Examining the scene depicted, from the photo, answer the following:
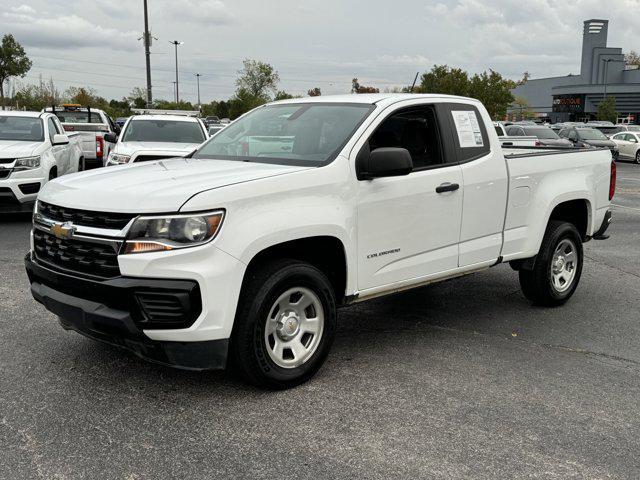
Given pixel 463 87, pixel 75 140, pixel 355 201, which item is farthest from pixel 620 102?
pixel 355 201

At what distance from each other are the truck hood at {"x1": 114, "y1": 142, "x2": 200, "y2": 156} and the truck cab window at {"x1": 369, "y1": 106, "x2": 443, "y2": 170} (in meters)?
6.47

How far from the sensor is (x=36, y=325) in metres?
5.49

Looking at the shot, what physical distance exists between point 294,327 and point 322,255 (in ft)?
1.81

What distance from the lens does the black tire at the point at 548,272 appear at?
6.14 m

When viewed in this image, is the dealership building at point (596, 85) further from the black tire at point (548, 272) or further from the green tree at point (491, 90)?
the black tire at point (548, 272)

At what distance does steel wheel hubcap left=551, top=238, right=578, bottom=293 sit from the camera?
6379 mm

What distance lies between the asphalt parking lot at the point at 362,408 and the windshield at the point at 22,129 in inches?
254

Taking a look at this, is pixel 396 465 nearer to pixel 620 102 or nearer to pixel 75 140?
pixel 75 140

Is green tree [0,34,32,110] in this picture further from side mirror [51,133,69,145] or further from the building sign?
the building sign

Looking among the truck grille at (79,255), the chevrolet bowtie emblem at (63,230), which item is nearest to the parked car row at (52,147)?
the truck grille at (79,255)

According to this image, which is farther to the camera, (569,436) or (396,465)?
(569,436)

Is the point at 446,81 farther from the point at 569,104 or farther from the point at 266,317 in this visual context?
the point at 266,317

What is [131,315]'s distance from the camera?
→ 3703mm

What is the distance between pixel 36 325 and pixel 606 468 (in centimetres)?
430
